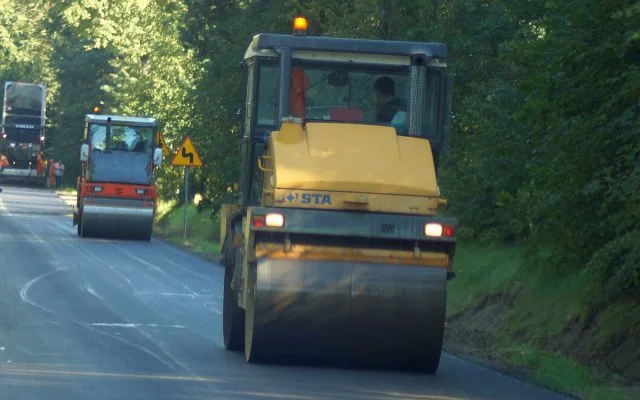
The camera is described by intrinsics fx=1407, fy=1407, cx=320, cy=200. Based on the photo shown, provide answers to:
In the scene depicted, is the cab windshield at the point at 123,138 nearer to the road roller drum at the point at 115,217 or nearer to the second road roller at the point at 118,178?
the second road roller at the point at 118,178

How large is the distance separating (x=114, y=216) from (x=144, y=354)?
22864 millimetres

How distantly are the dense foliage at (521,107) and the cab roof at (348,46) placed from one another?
4.49 ft

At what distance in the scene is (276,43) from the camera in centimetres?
1371

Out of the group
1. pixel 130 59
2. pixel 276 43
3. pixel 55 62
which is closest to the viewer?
pixel 276 43

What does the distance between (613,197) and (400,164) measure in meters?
2.04

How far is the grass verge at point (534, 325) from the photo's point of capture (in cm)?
1344

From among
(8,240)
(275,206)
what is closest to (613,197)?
(275,206)

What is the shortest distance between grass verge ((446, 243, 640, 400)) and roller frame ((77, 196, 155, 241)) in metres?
16.5

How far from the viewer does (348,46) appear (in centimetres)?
1375

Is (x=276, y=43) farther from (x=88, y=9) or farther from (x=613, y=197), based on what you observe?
(x=88, y=9)

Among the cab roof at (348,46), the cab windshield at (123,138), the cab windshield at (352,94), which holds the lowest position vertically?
the cab windshield at (123,138)

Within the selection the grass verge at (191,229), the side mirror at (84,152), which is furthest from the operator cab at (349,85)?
the side mirror at (84,152)

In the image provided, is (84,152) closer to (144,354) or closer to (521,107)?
(521,107)

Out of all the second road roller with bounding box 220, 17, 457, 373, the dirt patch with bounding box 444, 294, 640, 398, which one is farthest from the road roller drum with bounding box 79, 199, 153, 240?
the second road roller with bounding box 220, 17, 457, 373
